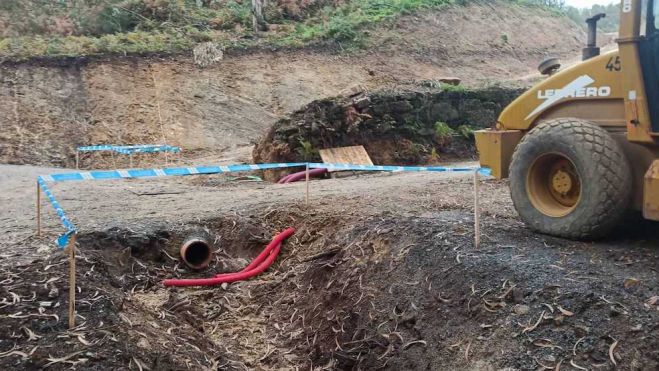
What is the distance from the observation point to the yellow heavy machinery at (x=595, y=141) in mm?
4824

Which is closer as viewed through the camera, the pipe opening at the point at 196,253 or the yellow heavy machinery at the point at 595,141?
the yellow heavy machinery at the point at 595,141

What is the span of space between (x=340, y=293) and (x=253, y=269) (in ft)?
5.08

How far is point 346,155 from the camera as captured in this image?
14.0 metres

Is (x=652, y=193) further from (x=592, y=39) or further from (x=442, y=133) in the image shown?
(x=442, y=133)

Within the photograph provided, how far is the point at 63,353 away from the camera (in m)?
3.51

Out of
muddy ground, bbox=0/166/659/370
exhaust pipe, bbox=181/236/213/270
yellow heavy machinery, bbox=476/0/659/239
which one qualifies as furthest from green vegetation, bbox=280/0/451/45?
yellow heavy machinery, bbox=476/0/659/239

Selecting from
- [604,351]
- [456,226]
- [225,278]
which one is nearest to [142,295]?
[225,278]

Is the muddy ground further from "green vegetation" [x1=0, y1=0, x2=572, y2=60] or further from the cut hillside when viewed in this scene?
"green vegetation" [x1=0, y1=0, x2=572, y2=60]

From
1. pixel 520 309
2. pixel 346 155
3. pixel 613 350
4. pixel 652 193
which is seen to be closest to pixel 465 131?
pixel 346 155

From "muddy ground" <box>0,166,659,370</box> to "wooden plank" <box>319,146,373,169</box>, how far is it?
5.52 m

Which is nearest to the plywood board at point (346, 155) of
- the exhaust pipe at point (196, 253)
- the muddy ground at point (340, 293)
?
the muddy ground at point (340, 293)

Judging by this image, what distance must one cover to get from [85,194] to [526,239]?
7626mm

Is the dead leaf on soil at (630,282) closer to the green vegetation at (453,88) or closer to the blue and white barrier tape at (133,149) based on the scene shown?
the green vegetation at (453,88)

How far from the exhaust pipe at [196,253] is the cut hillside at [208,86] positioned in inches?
381
